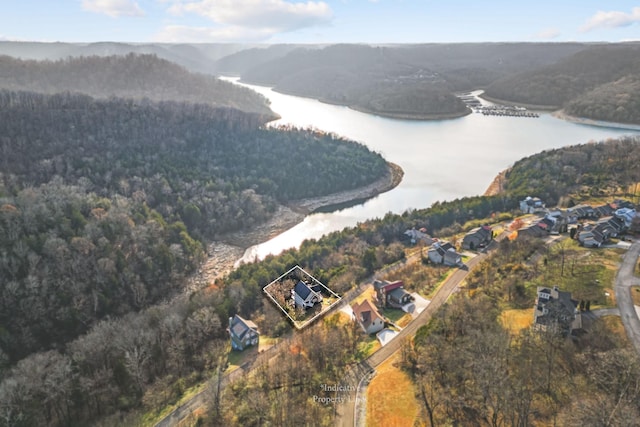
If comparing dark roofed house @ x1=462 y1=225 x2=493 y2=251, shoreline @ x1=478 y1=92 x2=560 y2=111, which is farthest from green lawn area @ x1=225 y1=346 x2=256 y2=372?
shoreline @ x1=478 y1=92 x2=560 y2=111

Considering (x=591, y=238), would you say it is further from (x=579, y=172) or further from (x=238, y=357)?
(x=579, y=172)

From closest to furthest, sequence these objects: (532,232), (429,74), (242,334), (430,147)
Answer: (242,334), (532,232), (430,147), (429,74)

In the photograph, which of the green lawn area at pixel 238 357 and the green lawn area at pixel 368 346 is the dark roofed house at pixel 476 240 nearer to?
the green lawn area at pixel 368 346

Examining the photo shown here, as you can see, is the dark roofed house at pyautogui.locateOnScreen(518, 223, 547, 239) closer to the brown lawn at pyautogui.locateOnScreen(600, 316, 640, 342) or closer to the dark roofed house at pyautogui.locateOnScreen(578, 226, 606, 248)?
the dark roofed house at pyautogui.locateOnScreen(578, 226, 606, 248)

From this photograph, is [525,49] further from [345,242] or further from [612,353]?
[612,353]

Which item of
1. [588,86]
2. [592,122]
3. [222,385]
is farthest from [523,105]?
[222,385]
